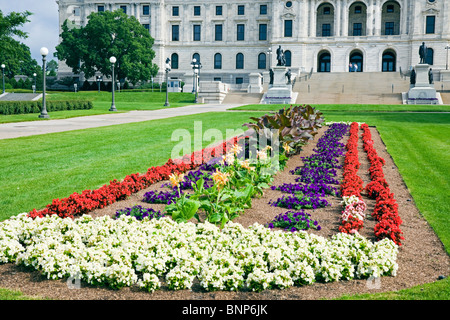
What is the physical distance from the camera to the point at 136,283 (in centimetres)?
447

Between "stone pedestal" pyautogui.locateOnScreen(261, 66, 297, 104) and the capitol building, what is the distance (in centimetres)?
2077

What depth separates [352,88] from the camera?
158ft

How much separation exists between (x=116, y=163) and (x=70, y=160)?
3.48 feet

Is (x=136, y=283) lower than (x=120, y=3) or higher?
lower

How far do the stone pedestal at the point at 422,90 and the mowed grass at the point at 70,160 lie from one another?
26279 mm

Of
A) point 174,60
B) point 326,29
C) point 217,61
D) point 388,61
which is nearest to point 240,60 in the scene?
point 217,61

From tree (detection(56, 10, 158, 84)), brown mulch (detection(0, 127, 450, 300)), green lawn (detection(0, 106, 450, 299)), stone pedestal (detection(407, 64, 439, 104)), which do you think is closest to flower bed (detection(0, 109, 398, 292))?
brown mulch (detection(0, 127, 450, 300))

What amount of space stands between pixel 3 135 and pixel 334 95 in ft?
109

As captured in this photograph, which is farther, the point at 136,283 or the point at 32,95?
the point at 32,95

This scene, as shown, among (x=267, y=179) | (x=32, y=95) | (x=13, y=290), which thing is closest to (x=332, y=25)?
(x=32, y=95)

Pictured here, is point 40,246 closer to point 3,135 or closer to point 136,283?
point 136,283

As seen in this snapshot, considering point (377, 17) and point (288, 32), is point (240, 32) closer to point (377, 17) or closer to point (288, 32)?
point (288, 32)

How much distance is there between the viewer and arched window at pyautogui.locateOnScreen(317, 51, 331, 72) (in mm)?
70500
